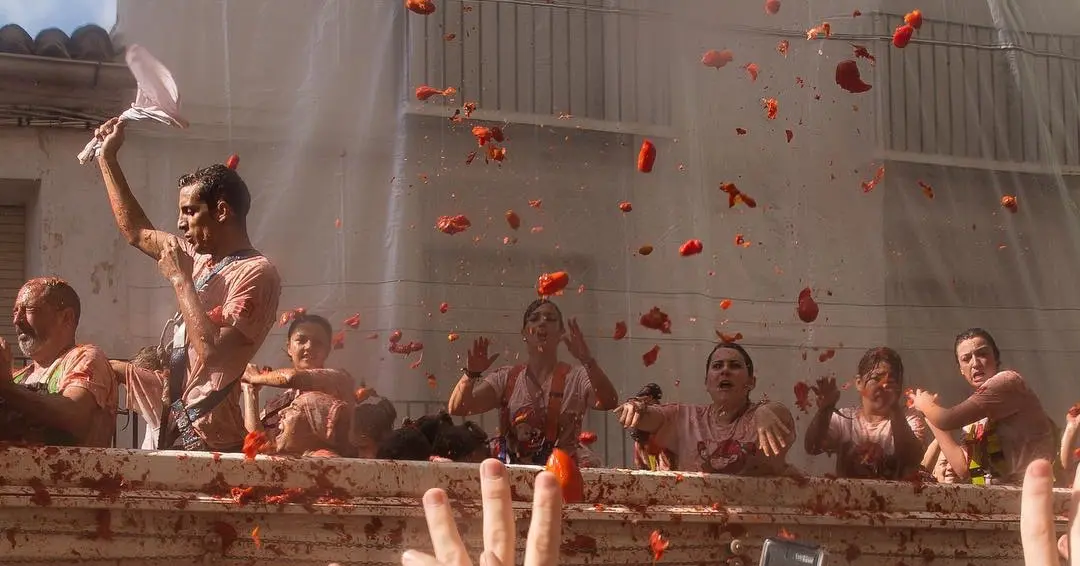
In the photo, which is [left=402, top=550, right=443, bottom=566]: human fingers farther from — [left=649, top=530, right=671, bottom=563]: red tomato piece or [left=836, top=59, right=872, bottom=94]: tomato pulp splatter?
[left=836, top=59, right=872, bottom=94]: tomato pulp splatter

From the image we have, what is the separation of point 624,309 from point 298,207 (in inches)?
37.4

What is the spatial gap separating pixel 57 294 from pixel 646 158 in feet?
5.39

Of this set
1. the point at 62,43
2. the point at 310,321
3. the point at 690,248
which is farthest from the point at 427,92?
the point at 62,43

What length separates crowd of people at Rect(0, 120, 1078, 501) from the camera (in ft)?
8.79

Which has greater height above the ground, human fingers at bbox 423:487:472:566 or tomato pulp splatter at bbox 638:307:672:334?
tomato pulp splatter at bbox 638:307:672:334

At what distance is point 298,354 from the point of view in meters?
3.46

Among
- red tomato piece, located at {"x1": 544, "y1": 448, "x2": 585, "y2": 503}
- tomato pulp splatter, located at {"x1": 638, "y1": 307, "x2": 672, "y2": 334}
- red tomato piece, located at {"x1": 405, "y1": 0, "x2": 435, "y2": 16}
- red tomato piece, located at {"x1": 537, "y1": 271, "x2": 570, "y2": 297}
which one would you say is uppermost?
red tomato piece, located at {"x1": 405, "y1": 0, "x2": 435, "y2": 16}

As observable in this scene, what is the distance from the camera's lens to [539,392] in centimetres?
352

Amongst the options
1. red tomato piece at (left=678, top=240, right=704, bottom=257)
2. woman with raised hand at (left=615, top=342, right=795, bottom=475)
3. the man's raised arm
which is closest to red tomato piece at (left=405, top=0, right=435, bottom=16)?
red tomato piece at (left=678, top=240, right=704, bottom=257)

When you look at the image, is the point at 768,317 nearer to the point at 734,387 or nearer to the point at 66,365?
the point at 734,387

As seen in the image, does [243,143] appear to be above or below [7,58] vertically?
below

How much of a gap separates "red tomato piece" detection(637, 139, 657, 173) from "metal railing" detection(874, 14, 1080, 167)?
77cm

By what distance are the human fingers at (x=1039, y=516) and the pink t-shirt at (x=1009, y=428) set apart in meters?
2.68

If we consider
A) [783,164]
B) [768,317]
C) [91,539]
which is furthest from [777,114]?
[91,539]
